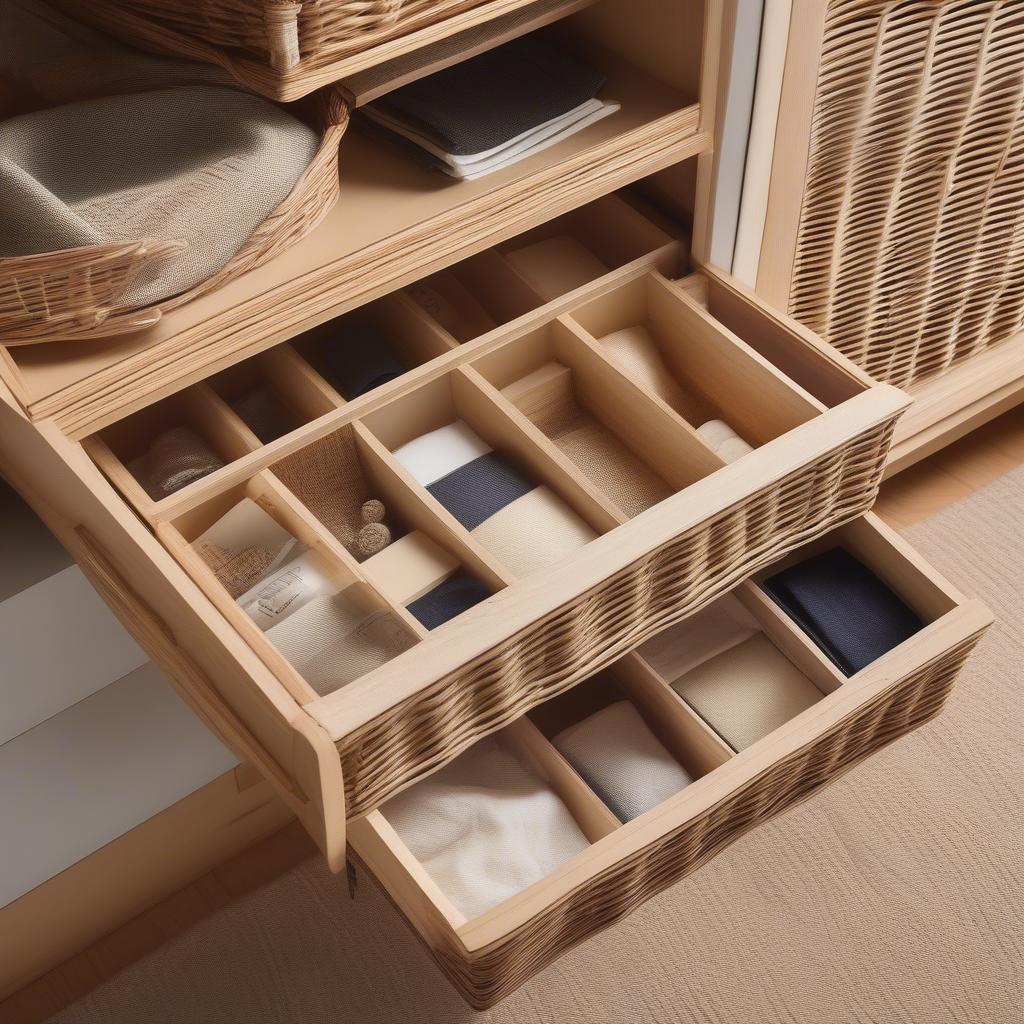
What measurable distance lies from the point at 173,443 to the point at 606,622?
1.37 feet

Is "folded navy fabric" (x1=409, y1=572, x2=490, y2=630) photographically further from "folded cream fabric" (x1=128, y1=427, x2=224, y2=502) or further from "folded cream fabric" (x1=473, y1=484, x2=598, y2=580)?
A: "folded cream fabric" (x1=128, y1=427, x2=224, y2=502)

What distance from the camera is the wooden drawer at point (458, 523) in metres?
0.86

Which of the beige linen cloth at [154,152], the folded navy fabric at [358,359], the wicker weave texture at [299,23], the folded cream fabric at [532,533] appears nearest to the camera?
the wicker weave texture at [299,23]

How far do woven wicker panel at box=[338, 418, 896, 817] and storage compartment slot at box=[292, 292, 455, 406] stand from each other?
309mm

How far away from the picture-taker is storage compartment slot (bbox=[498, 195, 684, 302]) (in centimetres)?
120

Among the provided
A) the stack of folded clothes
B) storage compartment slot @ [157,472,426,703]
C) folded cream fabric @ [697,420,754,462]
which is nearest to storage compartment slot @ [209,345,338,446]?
storage compartment slot @ [157,472,426,703]

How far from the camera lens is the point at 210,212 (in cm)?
91

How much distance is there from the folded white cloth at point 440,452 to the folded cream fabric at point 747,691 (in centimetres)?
29

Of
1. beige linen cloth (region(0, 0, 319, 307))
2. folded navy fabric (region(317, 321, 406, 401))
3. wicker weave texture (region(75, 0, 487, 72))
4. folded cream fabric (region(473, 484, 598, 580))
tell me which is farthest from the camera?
folded navy fabric (region(317, 321, 406, 401))

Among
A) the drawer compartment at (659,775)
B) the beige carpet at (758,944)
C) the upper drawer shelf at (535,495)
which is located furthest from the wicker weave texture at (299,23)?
the beige carpet at (758,944)

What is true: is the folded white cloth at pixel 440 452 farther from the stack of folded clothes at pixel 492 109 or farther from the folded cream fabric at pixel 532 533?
the stack of folded clothes at pixel 492 109

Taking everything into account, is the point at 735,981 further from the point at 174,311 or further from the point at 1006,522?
the point at 174,311

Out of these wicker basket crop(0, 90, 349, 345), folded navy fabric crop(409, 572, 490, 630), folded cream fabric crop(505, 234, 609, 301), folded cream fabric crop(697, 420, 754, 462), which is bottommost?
folded navy fabric crop(409, 572, 490, 630)

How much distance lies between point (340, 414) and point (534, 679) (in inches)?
10.9
